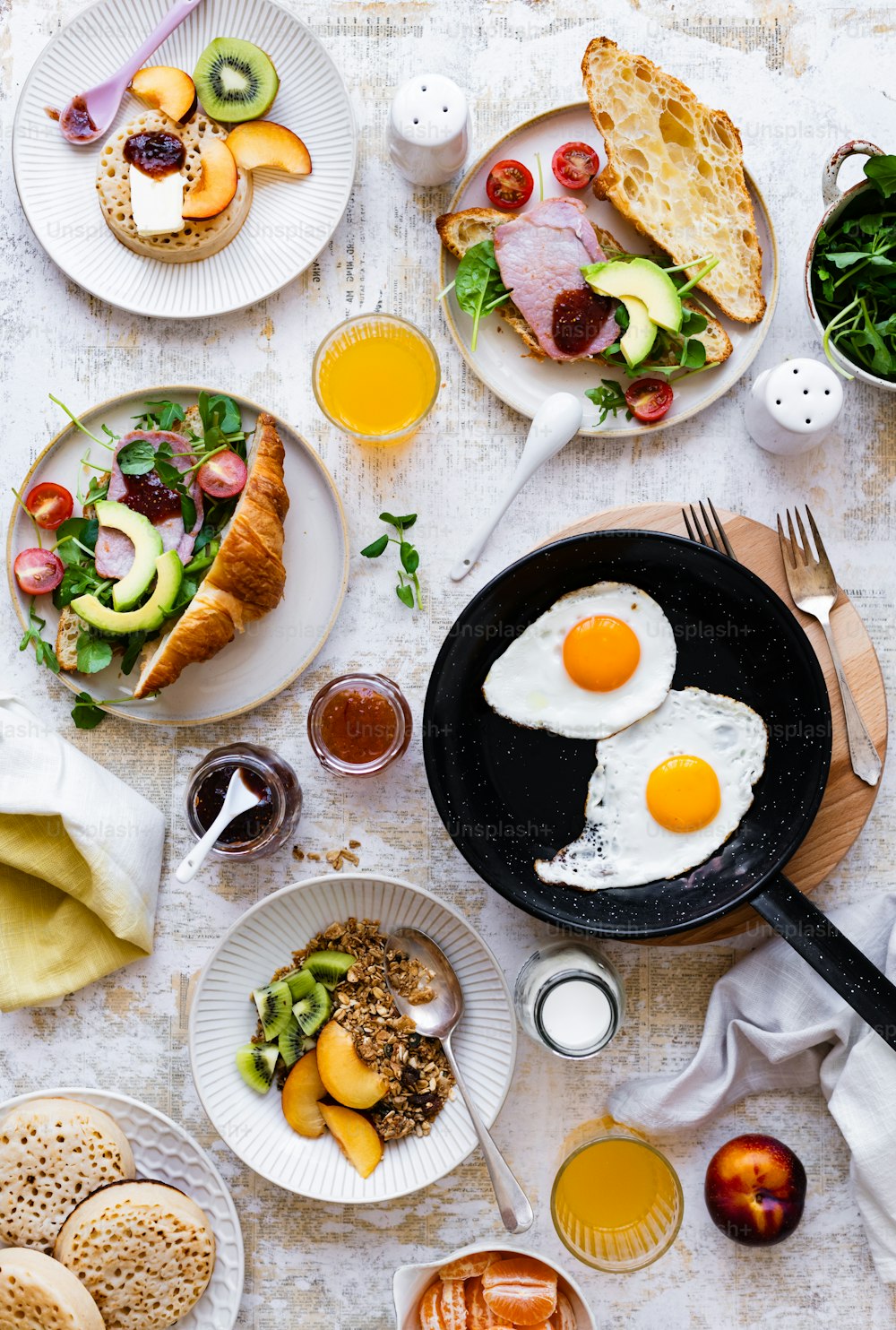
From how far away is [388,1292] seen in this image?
265cm

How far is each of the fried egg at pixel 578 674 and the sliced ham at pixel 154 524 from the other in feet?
2.53

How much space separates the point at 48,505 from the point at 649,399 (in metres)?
1.42

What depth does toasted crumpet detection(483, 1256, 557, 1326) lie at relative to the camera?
243 centimetres

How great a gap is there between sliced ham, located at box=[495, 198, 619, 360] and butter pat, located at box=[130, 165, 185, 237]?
0.76 m

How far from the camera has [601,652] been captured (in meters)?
2.44

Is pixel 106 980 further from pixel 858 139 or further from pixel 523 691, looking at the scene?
pixel 858 139

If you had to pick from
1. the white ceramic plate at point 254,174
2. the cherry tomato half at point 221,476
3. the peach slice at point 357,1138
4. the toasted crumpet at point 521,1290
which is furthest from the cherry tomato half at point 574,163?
the toasted crumpet at point 521,1290

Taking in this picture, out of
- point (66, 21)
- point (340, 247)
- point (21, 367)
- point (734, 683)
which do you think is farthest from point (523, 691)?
point (66, 21)

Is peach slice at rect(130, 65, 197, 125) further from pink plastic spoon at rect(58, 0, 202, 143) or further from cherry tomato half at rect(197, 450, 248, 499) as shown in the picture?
cherry tomato half at rect(197, 450, 248, 499)

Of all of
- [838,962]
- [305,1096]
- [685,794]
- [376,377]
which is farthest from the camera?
[376,377]

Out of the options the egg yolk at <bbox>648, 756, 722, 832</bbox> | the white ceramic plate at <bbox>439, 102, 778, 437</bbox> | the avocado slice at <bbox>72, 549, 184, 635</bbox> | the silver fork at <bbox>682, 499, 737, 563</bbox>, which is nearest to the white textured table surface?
the white ceramic plate at <bbox>439, 102, 778, 437</bbox>

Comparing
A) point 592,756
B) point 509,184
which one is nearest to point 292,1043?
point 592,756

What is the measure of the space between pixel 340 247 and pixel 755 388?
1055 mm

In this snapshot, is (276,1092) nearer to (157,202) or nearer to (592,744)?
(592,744)
